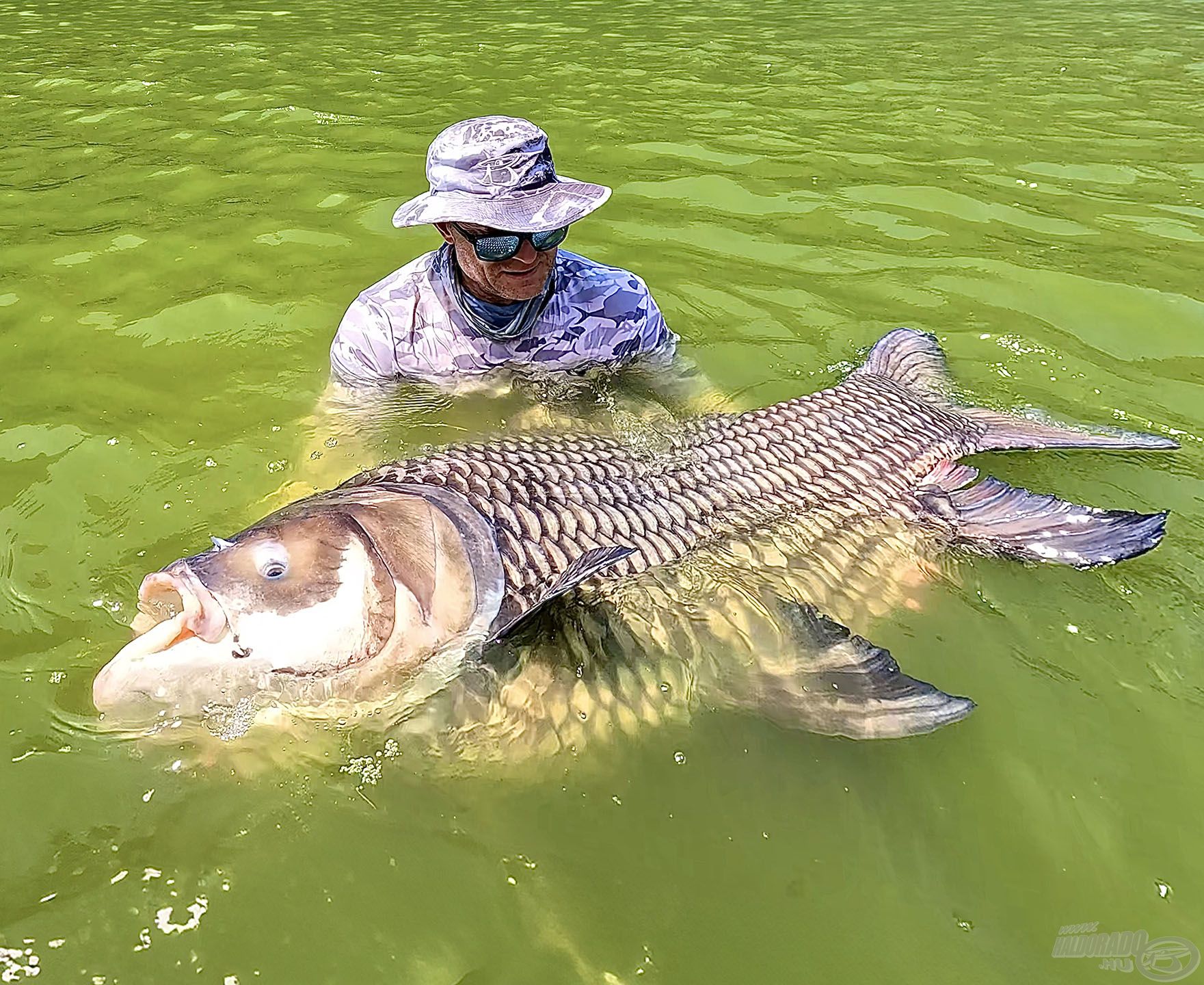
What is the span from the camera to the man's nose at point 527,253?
3307 millimetres

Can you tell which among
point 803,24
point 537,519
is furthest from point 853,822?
point 803,24

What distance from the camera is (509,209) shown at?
324 centimetres

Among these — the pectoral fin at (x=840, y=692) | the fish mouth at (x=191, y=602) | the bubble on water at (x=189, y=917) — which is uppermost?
the fish mouth at (x=191, y=602)

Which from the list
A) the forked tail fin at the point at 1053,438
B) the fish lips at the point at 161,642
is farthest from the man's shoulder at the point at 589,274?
the fish lips at the point at 161,642

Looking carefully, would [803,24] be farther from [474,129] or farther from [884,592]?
[884,592]

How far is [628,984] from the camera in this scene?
1997 mm

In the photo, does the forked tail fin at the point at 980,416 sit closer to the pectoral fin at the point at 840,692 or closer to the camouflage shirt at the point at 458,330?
the camouflage shirt at the point at 458,330

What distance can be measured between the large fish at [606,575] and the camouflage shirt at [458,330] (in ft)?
2.84

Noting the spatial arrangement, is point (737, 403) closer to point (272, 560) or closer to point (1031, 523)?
point (1031, 523)

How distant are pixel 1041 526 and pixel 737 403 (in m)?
1.46

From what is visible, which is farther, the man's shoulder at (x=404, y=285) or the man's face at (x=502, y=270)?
the man's shoulder at (x=404, y=285)

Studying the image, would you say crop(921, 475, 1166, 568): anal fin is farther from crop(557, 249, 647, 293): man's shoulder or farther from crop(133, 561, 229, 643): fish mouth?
crop(133, 561, 229, 643): fish mouth

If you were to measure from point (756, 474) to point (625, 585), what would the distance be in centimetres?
72

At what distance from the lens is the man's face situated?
132 inches
